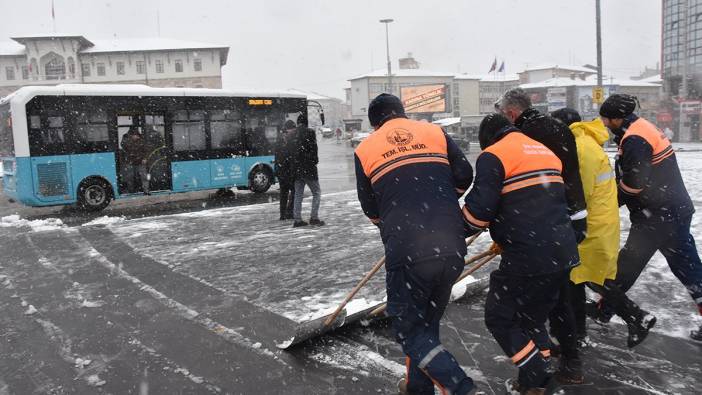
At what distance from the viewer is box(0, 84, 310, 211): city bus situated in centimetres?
1187

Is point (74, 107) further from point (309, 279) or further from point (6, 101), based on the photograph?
point (309, 279)

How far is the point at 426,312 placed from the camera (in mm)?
3078

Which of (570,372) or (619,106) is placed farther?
(619,106)

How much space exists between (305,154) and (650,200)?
19.7 ft

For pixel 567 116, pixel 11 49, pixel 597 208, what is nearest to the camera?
pixel 597 208

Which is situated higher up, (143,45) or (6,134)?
(143,45)

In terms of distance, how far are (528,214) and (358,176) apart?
1001 millimetres

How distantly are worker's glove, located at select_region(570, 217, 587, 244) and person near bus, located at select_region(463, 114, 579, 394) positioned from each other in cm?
44

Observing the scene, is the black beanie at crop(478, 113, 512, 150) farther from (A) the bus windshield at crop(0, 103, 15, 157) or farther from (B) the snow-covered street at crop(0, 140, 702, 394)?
(A) the bus windshield at crop(0, 103, 15, 157)

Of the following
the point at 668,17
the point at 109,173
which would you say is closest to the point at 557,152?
the point at 109,173

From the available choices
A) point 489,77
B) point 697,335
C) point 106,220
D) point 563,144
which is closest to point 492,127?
point 563,144

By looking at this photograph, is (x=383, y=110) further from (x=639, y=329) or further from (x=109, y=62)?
(x=109, y=62)

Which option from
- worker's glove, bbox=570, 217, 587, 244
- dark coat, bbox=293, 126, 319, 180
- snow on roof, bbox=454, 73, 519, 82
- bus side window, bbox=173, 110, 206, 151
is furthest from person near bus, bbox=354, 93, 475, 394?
snow on roof, bbox=454, 73, 519, 82

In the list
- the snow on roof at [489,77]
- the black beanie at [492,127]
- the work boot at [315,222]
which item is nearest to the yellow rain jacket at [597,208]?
the black beanie at [492,127]
